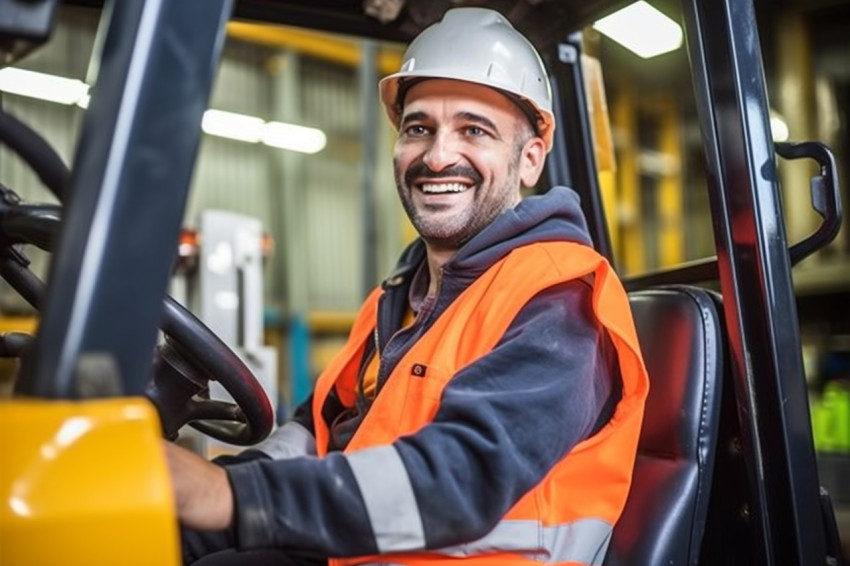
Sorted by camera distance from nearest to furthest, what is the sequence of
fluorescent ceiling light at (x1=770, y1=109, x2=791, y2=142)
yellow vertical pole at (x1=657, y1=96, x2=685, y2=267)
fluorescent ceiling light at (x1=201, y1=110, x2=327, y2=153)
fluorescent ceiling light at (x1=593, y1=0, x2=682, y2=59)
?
fluorescent ceiling light at (x1=593, y1=0, x2=682, y2=59), fluorescent ceiling light at (x1=770, y1=109, x2=791, y2=142), fluorescent ceiling light at (x1=201, y1=110, x2=327, y2=153), yellow vertical pole at (x1=657, y1=96, x2=685, y2=267)

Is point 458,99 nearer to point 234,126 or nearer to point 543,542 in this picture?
point 543,542

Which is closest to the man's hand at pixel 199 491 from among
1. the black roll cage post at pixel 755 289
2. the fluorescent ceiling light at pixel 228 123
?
the black roll cage post at pixel 755 289

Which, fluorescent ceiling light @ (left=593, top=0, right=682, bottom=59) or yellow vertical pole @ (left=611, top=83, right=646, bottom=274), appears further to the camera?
yellow vertical pole @ (left=611, top=83, right=646, bottom=274)

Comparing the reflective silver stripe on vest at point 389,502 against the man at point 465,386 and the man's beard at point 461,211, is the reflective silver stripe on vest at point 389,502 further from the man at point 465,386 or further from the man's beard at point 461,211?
the man's beard at point 461,211

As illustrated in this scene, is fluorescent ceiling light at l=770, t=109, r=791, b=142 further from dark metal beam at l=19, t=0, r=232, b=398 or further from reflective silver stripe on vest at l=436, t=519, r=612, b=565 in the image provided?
dark metal beam at l=19, t=0, r=232, b=398

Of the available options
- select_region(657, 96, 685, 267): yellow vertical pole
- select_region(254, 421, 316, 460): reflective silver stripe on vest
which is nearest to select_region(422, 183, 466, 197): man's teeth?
select_region(254, 421, 316, 460): reflective silver stripe on vest

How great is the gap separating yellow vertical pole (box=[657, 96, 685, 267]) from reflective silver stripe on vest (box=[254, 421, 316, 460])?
12296 mm

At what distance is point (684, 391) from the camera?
181 cm

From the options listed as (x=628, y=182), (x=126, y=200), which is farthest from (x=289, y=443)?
(x=628, y=182)

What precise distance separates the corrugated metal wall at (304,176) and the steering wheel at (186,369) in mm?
11098

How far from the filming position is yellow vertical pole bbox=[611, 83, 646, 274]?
1438 centimetres

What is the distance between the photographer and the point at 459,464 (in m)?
1.38

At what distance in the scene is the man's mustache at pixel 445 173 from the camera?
195 cm

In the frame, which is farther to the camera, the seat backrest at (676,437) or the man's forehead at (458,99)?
the man's forehead at (458,99)
